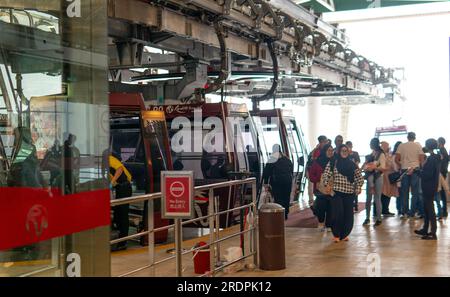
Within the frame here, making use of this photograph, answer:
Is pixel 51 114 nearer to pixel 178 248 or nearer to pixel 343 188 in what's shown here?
pixel 178 248

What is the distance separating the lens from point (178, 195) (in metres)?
5.57

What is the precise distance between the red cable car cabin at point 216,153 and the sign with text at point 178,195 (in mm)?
5503

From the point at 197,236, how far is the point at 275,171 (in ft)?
7.00

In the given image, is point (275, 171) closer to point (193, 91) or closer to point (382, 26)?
point (193, 91)

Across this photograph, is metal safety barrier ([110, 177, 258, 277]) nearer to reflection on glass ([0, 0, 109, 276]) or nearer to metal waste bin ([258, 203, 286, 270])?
metal waste bin ([258, 203, 286, 270])

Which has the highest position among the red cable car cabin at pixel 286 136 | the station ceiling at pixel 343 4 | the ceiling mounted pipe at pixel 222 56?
the station ceiling at pixel 343 4

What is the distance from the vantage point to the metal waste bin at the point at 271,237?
770 centimetres

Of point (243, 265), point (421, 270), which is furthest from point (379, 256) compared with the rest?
point (243, 265)

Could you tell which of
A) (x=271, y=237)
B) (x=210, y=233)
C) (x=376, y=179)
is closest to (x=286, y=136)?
(x=376, y=179)

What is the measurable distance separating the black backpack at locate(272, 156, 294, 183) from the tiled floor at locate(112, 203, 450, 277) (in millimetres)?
1133

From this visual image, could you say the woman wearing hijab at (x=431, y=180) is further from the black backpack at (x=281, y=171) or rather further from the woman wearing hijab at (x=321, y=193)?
the black backpack at (x=281, y=171)

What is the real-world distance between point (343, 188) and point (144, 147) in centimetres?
329

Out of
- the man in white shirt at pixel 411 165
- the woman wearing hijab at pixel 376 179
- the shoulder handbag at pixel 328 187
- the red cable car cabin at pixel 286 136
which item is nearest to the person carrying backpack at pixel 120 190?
the shoulder handbag at pixel 328 187
